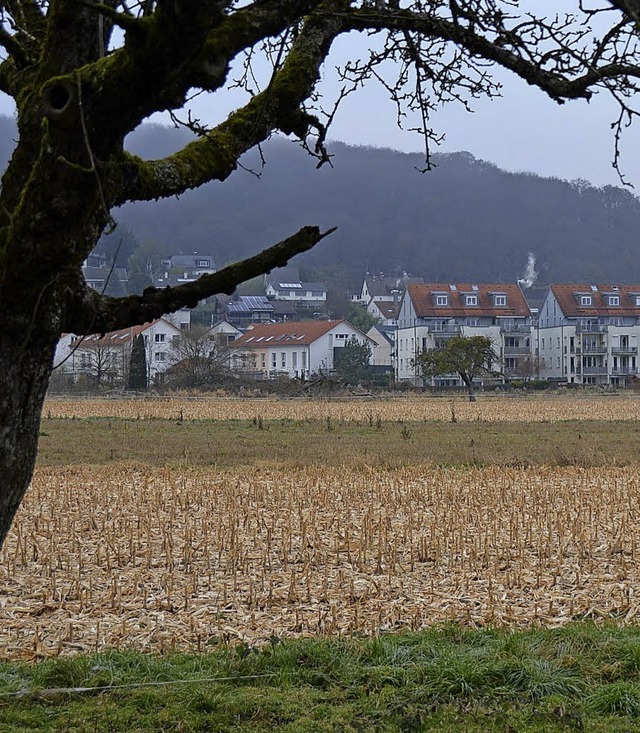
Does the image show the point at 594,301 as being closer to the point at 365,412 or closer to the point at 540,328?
the point at 540,328

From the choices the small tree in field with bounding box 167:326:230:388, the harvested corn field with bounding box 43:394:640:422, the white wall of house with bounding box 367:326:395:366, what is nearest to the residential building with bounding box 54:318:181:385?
the small tree in field with bounding box 167:326:230:388

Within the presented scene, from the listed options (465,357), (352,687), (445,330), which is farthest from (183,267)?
(352,687)

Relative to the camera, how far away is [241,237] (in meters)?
168

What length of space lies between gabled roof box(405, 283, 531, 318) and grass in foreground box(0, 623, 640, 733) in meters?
91.4

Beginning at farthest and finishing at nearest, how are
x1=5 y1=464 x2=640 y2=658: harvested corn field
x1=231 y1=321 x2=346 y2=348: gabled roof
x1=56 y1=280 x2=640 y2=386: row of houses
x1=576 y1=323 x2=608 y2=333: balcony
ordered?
x1=231 y1=321 x2=346 y2=348: gabled roof
x1=576 y1=323 x2=608 y2=333: balcony
x1=56 y1=280 x2=640 y2=386: row of houses
x1=5 y1=464 x2=640 y2=658: harvested corn field

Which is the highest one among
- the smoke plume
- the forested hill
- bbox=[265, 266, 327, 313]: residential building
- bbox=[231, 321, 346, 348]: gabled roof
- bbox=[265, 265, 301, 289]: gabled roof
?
the forested hill

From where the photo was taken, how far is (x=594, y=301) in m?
98.9

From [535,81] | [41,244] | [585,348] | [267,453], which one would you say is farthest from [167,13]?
[585,348]

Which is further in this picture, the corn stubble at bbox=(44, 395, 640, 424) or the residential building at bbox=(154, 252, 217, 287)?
the residential building at bbox=(154, 252, 217, 287)

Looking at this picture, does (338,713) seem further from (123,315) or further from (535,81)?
(535,81)

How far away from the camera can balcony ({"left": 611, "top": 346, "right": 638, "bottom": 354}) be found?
9669 cm

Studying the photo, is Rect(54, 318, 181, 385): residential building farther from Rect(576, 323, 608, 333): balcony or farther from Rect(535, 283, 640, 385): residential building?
Rect(576, 323, 608, 333): balcony

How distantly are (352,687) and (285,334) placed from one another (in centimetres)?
9955

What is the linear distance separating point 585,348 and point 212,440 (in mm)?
74682
